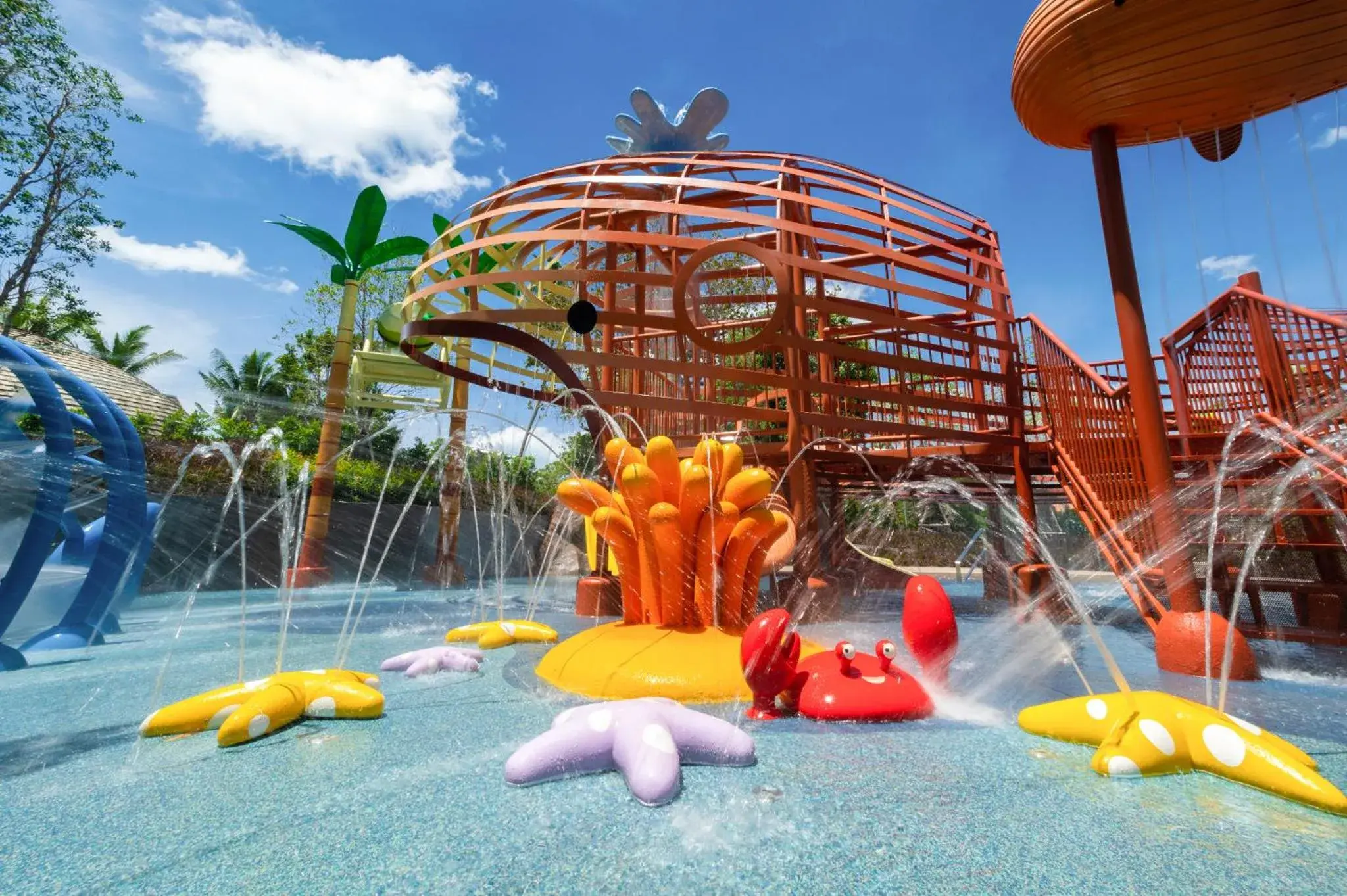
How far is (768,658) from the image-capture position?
3.66 metres

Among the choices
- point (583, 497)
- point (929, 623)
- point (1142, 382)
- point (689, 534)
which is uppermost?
point (1142, 382)

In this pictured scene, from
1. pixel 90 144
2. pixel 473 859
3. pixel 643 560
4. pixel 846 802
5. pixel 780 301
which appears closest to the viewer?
pixel 473 859

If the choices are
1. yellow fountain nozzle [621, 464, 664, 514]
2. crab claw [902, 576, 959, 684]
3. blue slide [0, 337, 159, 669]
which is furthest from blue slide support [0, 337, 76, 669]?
crab claw [902, 576, 959, 684]

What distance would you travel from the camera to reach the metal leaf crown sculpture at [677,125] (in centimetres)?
1091

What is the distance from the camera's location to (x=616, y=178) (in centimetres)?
769

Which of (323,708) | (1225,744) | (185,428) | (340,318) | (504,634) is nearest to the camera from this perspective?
(1225,744)

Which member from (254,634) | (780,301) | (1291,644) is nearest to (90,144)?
(254,634)

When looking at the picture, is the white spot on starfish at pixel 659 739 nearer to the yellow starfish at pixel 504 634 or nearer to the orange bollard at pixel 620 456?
the orange bollard at pixel 620 456

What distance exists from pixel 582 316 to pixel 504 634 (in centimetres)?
359

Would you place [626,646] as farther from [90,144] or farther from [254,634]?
[90,144]

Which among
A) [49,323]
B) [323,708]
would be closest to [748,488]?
[323,708]

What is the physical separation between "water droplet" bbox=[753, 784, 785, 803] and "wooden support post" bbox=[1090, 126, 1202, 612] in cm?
403

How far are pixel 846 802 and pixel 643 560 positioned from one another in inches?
101

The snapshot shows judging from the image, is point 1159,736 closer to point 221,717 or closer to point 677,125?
point 221,717
